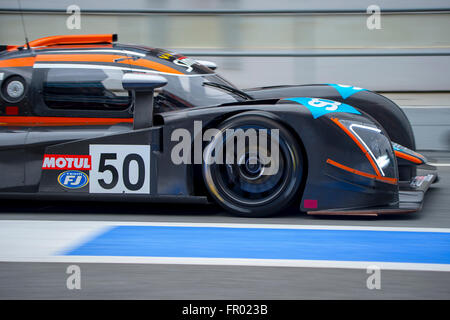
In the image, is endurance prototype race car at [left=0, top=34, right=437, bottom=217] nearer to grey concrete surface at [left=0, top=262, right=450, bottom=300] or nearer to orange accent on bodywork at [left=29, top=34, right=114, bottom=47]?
orange accent on bodywork at [left=29, top=34, right=114, bottom=47]

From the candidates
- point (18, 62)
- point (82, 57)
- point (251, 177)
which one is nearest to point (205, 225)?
point (251, 177)

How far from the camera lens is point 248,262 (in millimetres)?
3424

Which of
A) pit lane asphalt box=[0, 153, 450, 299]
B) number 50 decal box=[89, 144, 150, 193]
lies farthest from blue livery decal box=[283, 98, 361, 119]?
pit lane asphalt box=[0, 153, 450, 299]

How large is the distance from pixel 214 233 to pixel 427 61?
5382 mm

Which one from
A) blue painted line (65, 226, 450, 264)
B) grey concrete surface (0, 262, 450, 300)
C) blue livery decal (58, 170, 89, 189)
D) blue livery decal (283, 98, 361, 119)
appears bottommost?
grey concrete surface (0, 262, 450, 300)

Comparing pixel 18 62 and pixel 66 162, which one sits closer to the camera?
pixel 66 162

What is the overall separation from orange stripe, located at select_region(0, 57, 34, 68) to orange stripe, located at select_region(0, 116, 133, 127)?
41cm

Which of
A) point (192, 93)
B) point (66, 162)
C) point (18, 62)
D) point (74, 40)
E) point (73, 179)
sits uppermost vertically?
point (74, 40)

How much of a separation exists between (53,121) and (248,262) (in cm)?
204

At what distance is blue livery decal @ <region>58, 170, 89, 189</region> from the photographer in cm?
447

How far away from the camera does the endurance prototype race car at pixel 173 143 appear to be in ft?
13.7

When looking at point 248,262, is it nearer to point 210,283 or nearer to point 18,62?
point 210,283

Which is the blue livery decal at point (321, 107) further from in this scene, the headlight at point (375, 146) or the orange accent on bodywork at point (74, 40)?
the orange accent on bodywork at point (74, 40)
